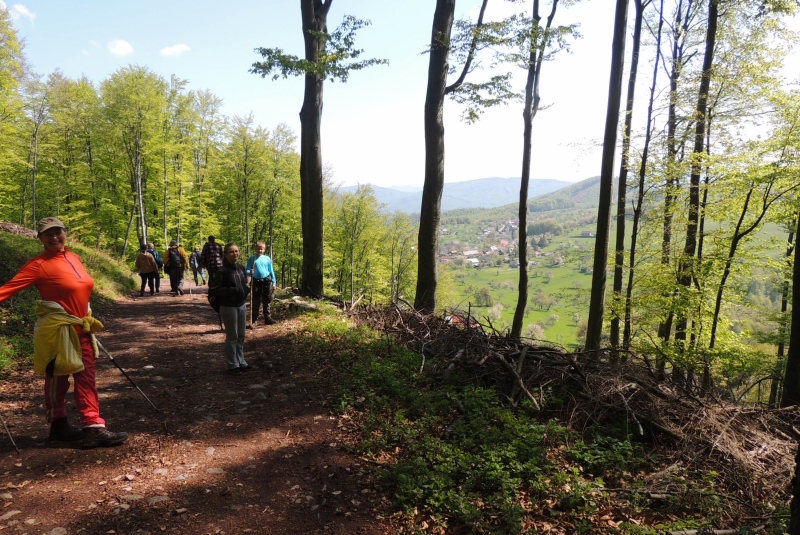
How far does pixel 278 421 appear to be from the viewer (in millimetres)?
5012

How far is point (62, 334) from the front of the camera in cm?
379

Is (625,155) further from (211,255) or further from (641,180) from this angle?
(211,255)

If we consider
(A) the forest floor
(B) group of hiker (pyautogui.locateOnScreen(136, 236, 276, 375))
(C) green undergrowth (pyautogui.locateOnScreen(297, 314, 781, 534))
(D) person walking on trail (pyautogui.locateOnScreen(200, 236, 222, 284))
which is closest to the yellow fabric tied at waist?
(A) the forest floor

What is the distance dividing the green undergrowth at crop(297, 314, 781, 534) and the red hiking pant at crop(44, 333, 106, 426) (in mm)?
2691

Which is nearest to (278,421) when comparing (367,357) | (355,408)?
(355,408)

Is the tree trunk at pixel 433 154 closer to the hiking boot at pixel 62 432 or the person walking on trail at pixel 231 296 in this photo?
the person walking on trail at pixel 231 296

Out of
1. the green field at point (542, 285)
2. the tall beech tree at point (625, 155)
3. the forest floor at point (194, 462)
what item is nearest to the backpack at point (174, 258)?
the forest floor at point (194, 462)

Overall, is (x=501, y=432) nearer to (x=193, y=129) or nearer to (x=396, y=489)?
(x=396, y=489)

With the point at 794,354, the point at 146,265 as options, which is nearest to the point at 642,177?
the point at 794,354

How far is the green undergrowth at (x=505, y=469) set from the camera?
10.9ft

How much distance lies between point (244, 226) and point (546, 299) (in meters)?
77.2

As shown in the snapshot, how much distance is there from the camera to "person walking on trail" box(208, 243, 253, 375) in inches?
248

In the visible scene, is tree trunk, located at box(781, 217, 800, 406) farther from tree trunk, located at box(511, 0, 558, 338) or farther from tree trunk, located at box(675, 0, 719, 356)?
tree trunk, located at box(511, 0, 558, 338)

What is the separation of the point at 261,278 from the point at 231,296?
2.70 meters
